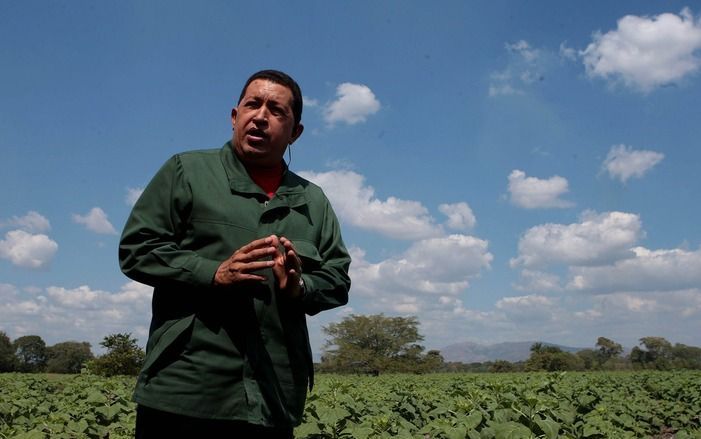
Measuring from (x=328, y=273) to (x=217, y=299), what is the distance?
1.37 ft

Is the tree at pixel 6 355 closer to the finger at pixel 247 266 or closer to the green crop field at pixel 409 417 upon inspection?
the green crop field at pixel 409 417

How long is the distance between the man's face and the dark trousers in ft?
2.87

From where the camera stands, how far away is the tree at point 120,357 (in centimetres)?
3766

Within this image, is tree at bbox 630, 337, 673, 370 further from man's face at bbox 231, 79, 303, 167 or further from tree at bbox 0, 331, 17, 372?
man's face at bbox 231, 79, 303, 167

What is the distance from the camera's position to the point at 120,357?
38.0 meters

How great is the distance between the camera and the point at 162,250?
6.11ft

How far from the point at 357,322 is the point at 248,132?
276ft

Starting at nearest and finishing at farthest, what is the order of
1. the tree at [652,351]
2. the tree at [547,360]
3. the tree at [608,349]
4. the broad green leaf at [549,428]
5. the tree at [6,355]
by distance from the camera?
the broad green leaf at [549,428] < the tree at [6,355] < the tree at [547,360] < the tree at [652,351] < the tree at [608,349]

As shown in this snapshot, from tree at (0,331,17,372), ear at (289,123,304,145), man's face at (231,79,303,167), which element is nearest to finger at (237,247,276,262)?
man's face at (231,79,303,167)

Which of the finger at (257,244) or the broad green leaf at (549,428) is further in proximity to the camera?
the broad green leaf at (549,428)

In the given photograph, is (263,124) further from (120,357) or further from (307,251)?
(120,357)

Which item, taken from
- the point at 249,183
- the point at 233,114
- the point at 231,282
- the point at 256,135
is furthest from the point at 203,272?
the point at 233,114

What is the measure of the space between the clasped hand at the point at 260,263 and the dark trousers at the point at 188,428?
429 mm

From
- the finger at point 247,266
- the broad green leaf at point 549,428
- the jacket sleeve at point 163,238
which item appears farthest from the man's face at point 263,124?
the broad green leaf at point 549,428
